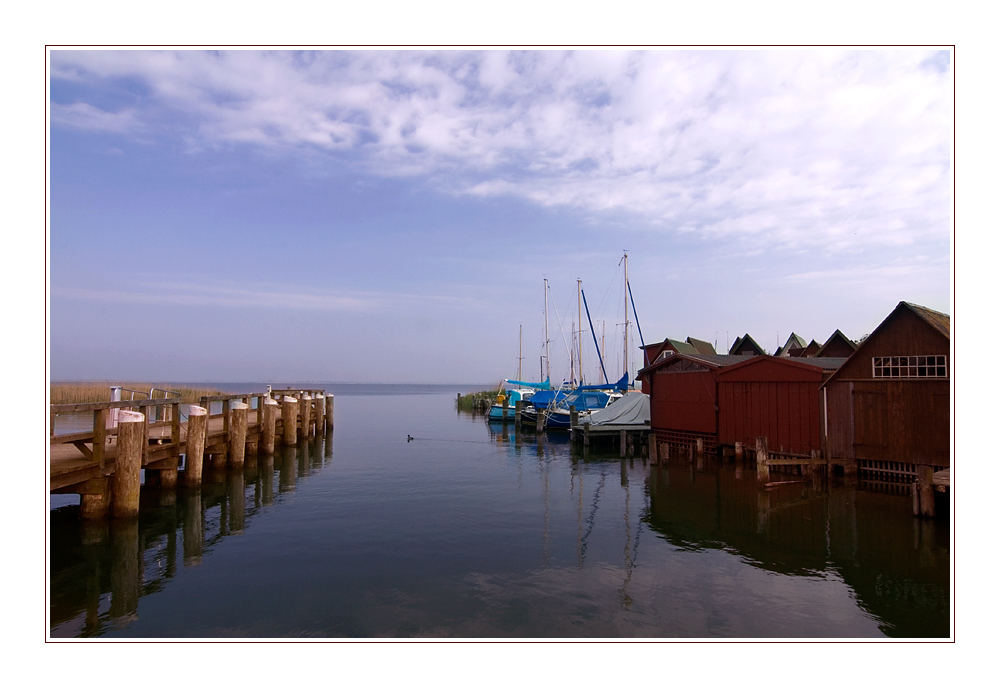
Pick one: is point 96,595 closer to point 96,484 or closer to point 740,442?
point 96,484

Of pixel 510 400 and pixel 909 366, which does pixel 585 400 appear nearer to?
pixel 510 400

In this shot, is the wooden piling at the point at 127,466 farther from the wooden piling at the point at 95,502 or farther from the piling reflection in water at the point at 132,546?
the piling reflection in water at the point at 132,546

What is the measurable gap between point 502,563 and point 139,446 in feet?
31.9

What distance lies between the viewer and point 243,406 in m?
24.0

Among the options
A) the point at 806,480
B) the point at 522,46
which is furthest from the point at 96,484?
the point at 806,480

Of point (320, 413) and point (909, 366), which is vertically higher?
point (909, 366)

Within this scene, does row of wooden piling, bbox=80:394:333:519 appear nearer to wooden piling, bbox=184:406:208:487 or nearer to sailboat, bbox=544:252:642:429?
wooden piling, bbox=184:406:208:487

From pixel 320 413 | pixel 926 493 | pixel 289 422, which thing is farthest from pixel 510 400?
pixel 926 493

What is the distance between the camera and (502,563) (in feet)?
41.3

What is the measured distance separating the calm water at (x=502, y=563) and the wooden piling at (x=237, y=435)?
110cm

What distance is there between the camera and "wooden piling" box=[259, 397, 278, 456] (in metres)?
27.7

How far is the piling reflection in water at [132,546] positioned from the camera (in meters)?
10.0

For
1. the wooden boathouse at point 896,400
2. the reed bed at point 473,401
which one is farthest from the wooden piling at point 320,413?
the reed bed at point 473,401

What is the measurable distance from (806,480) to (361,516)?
16.8 meters
